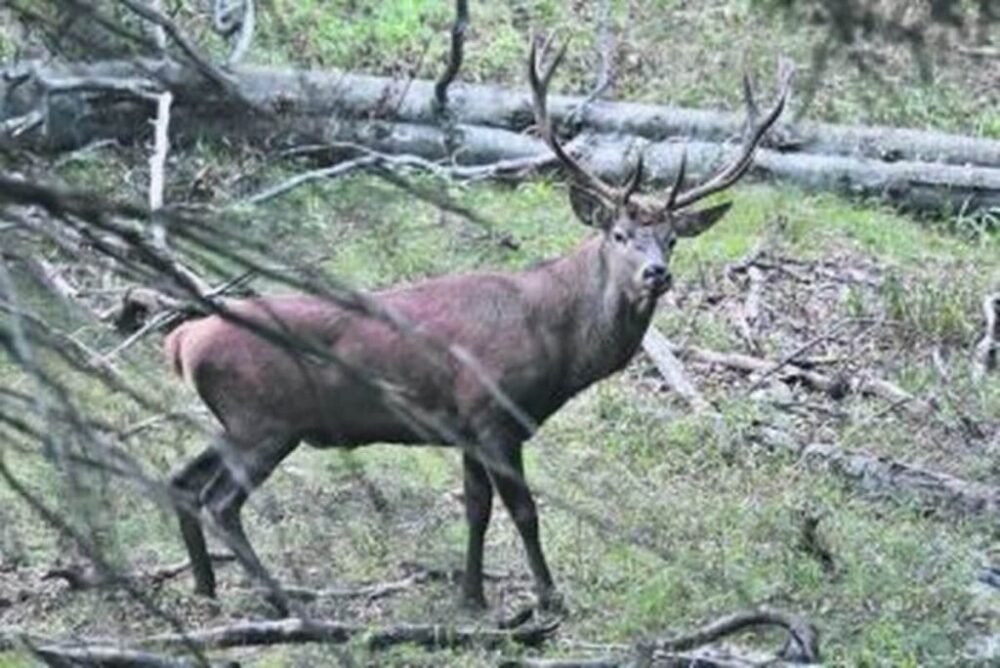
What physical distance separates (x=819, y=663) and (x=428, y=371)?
69.9 inches

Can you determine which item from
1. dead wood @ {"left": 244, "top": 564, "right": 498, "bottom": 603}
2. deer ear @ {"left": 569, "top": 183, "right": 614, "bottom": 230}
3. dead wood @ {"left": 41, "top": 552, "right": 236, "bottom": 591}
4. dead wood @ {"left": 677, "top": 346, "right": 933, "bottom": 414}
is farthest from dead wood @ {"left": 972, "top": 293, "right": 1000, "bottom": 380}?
dead wood @ {"left": 41, "top": 552, "right": 236, "bottom": 591}

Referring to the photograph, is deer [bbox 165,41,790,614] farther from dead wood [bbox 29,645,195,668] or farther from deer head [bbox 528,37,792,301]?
dead wood [bbox 29,645,195,668]

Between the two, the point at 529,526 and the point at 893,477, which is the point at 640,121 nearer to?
the point at 893,477

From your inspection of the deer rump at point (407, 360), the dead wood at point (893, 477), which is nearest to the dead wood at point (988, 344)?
the dead wood at point (893, 477)

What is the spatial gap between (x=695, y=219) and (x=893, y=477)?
1.72 m

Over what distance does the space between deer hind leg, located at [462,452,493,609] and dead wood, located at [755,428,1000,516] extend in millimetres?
2218

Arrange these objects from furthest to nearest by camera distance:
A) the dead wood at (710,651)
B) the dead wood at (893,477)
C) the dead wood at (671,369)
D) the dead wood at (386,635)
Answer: the dead wood at (671,369), the dead wood at (893,477), the dead wood at (386,635), the dead wood at (710,651)

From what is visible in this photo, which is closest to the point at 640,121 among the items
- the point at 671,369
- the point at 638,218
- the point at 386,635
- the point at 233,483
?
the point at 671,369

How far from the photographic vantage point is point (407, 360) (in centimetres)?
903

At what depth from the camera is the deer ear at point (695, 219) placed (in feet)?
31.8

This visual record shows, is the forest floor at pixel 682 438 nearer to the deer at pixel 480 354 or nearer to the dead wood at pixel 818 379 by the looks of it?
the dead wood at pixel 818 379

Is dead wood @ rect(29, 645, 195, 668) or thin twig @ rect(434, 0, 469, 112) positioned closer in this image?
dead wood @ rect(29, 645, 195, 668)

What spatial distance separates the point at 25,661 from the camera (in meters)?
8.23

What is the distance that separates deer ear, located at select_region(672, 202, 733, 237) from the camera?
31.8 ft
